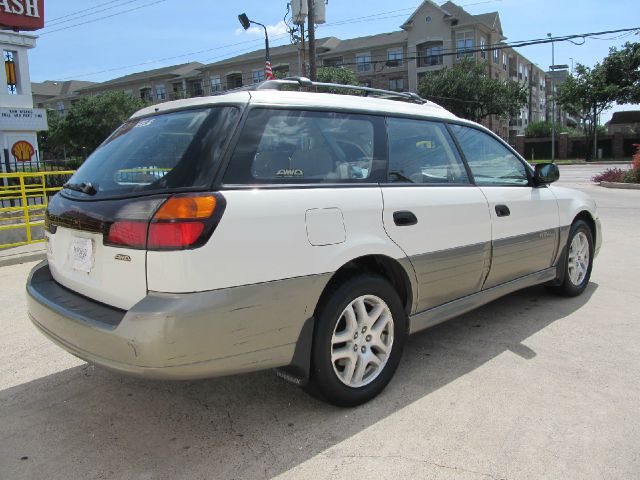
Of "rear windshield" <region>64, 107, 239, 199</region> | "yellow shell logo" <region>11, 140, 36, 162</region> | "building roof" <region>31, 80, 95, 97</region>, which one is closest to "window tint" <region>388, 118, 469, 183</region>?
"rear windshield" <region>64, 107, 239, 199</region>

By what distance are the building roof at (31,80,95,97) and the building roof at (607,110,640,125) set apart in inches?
3446

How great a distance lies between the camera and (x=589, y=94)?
163 ft

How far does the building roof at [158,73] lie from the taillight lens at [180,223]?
77.8 m

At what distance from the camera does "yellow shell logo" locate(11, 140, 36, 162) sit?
1950 cm

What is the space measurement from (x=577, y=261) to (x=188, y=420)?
158 inches

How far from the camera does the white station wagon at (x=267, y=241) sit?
2.37 meters

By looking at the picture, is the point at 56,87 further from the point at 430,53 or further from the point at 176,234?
the point at 176,234

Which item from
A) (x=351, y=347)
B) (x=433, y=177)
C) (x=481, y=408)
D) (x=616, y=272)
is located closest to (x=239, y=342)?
(x=351, y=347)

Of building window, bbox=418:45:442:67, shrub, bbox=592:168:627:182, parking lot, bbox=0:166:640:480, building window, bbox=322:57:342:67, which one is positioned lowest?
parking lot, bbox=0:166:640:480

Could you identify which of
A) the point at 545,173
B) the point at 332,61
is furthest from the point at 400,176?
the point at 332,61

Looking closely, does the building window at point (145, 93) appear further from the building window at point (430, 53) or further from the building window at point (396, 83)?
the building window at point (430, 53)

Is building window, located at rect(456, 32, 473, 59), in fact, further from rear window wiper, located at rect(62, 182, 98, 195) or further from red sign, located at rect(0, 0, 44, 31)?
rear window wiper, located at rect(62, 182, 98, 195)

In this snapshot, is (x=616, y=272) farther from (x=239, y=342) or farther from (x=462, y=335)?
(x=239, y=342)

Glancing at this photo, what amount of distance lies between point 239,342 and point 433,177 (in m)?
1.85
